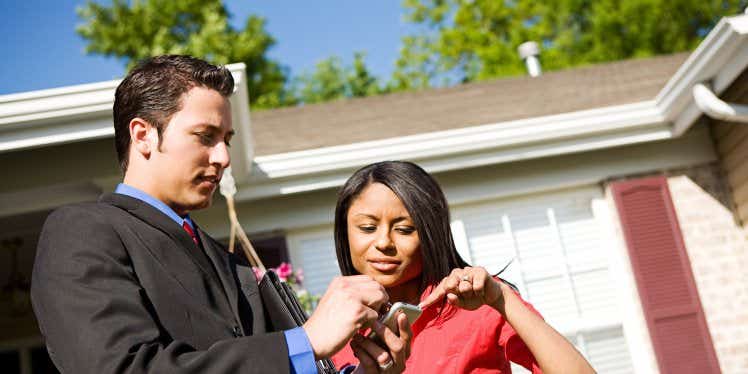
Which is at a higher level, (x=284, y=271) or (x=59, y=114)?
(x=59, y=114)

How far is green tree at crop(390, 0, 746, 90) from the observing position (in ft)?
63.5

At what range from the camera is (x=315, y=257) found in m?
5.98

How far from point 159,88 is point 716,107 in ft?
14.5

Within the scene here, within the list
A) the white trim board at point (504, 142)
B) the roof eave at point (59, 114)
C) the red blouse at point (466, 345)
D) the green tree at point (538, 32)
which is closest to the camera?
the red blouse at point (466, 345)

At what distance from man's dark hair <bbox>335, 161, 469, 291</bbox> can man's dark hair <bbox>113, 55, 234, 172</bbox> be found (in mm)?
682

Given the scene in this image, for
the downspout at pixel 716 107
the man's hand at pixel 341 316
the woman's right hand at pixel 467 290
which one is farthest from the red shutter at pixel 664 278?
the man's hand at pixel 341 316

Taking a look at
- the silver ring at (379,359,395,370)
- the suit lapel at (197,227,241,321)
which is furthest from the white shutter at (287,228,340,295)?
the silver ring at (379,359,395,370)

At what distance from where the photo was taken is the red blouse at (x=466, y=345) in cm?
215

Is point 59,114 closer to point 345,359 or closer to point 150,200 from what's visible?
point 345,359

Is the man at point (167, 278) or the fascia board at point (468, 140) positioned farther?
the fascia board at point (468, 140)

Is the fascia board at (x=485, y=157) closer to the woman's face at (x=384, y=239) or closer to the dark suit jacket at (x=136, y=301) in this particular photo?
the woman's face at (x=384, y=239)

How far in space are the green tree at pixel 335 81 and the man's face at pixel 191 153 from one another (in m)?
20.3

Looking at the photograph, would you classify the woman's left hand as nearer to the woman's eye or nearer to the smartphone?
the smartphone

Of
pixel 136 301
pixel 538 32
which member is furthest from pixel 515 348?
pixel 538 32
